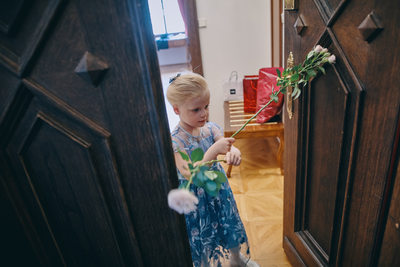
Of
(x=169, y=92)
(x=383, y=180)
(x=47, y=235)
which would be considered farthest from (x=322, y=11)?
(x=47, y=235)

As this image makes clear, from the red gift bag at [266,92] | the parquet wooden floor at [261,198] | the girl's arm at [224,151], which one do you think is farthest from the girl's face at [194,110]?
the red gift bag at [266,92]

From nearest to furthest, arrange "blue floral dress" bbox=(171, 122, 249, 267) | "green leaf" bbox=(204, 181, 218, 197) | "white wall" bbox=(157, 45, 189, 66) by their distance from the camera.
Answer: "green leaf" bbox=(204, 181, 218, 197) → "blue floral dress" bbox=(171, 122, 249, 267) → "white wall" bbox=(157, 45, 189, 66)

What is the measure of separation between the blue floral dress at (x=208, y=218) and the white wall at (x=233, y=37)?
1.81m

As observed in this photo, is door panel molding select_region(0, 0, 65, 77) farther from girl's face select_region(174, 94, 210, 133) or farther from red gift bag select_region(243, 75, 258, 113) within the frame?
red gift bag select_region(243, 75, 258, 113)

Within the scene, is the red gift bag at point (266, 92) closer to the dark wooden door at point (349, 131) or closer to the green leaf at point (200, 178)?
the dark wooden door at point (349, 131)

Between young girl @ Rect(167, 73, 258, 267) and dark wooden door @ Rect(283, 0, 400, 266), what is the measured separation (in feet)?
1.09

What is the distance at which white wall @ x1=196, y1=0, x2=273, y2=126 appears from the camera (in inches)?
110

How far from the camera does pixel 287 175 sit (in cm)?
132

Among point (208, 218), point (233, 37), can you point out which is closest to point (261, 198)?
point (208, 218)

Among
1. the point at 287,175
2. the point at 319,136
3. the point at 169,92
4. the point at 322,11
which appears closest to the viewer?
the point at 322,11

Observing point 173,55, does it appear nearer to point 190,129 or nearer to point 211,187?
point 190,129

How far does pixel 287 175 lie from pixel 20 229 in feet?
3.66

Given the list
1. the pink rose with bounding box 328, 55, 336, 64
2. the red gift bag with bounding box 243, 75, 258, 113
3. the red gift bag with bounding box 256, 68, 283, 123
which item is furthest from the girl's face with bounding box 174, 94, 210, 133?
the red gift bag with bounding box 243, 75, 258, 113

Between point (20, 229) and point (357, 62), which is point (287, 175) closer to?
point (357, 62)
